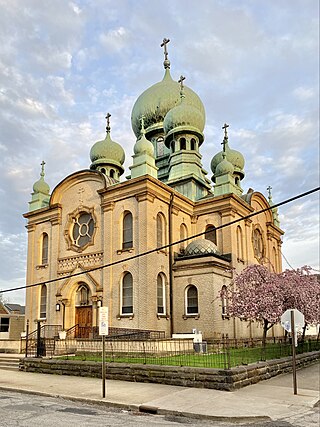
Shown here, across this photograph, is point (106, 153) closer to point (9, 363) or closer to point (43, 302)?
point (43, 302)

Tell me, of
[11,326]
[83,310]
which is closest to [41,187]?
[83,310]

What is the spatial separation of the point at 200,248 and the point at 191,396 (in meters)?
14.8

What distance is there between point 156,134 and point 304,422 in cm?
3106

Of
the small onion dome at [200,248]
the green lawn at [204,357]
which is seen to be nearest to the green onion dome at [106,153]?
the small onion dome at [200,248]

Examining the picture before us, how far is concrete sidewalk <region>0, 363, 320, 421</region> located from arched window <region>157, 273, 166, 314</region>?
985 centimetres

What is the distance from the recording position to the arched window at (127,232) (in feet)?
85.7

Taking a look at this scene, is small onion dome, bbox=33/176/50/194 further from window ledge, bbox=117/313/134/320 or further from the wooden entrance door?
window ledge, bbox=117/313/134/320

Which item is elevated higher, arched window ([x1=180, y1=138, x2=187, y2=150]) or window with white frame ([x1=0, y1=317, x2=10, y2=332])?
arched window ([x1=180, y1=138, x2=187, y2=150])

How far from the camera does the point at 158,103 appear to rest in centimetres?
3844

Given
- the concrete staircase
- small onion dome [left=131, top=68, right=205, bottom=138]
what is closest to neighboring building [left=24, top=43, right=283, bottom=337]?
small onion dome [left=131, top=68, right=205, bottom=138]

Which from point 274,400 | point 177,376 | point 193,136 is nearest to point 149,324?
point 177,376

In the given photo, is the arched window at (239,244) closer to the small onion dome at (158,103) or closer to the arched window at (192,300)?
the arched window at (192,300)

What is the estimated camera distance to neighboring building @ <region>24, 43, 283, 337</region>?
82.8 ft

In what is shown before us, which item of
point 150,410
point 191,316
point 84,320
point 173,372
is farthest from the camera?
point 84,320
